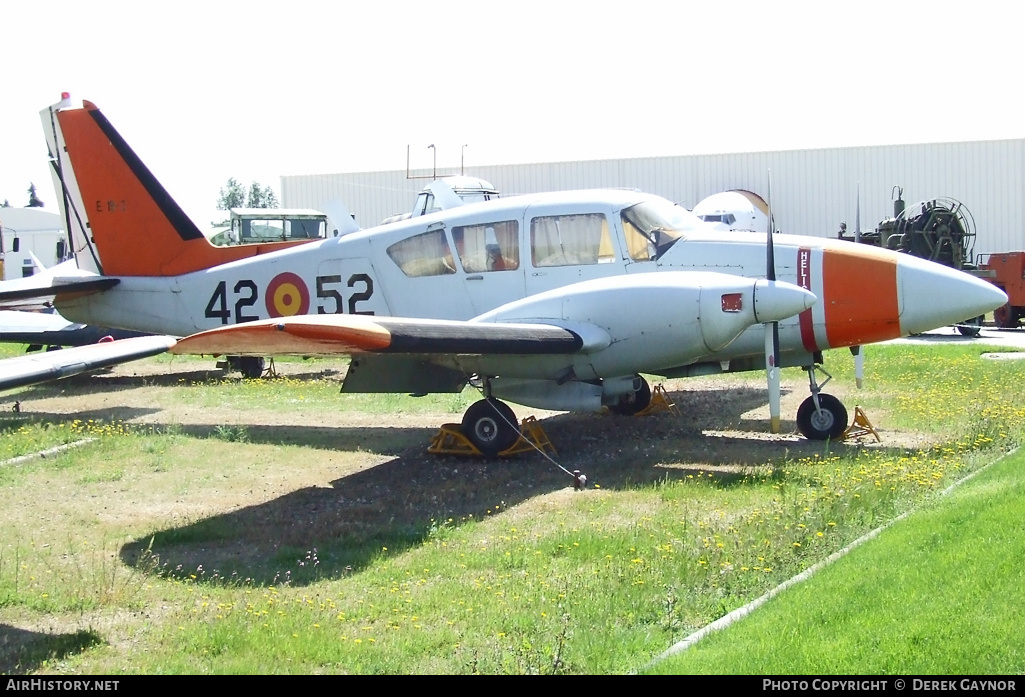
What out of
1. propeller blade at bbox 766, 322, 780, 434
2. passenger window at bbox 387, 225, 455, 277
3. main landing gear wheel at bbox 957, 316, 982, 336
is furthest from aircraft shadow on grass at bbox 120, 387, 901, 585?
main landing gear wheel at bbox 957, 316, 982, 336

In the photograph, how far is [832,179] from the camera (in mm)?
39156

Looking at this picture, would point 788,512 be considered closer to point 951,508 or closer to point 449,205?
point 951,508

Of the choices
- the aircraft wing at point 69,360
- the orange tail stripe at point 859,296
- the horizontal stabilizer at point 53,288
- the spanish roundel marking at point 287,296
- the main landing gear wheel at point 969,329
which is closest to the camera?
the aircraft wing at point 69,360

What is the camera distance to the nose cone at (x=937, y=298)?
1105 cm

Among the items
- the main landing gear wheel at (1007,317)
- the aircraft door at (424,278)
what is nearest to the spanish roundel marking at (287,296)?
the aircraft door at (424,278)

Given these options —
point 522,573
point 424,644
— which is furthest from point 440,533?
point 424,644

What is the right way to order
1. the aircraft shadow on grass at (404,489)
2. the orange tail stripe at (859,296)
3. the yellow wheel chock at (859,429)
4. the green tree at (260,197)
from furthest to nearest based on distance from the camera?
1. the green tree at (260,197)
2. the yellow wheel chock at (859,429)
3. the orange tail stripe at (859,296)
4. the aircraft shadow on grass at (404,489)

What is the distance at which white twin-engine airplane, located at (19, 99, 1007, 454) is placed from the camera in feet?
34.4

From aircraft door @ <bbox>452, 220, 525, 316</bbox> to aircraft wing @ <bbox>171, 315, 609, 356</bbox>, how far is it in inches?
61.3

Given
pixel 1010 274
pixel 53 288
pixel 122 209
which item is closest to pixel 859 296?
pixel 122 209

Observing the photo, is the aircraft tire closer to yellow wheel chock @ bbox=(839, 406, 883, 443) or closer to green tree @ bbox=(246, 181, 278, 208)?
yellow wheel chock @ bbox=(839, 406, 883, 443)

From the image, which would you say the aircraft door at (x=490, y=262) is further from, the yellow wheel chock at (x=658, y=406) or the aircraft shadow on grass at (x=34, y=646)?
the aircraft shadow on grass at (x=34, y=646)

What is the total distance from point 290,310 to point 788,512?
7686 millimetres

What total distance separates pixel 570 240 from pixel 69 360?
5.65m
